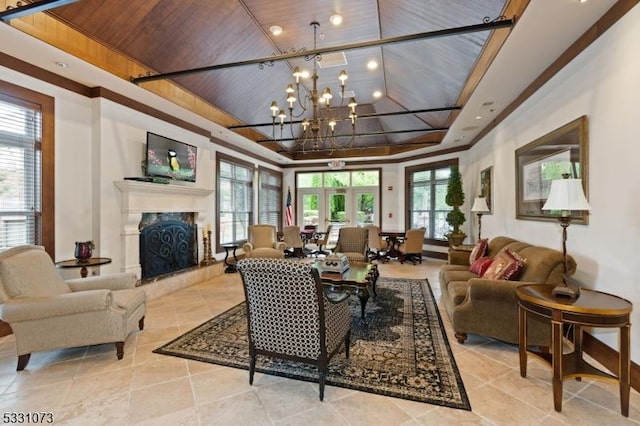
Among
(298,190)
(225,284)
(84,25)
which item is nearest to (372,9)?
(84,25)

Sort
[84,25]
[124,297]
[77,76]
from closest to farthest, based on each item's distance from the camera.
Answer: [124,297], [84,25], [77,76]

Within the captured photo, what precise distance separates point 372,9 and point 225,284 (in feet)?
16.3

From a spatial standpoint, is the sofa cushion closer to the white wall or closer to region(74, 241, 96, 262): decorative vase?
region(74, 241, 96, 262): decorative vase

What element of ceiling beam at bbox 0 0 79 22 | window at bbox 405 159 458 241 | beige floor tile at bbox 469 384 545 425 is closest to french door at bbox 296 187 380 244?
window at bbox 405 159 458 241

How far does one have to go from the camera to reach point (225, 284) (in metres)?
5.82

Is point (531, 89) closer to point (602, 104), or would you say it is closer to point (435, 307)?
point (602, 104)

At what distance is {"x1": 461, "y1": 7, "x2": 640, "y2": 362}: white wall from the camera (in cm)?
242

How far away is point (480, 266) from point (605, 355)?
162 centimetres

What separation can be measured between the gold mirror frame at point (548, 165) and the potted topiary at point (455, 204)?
258 cm

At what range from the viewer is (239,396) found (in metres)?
2.35

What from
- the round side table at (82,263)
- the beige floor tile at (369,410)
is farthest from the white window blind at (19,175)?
the beige floor tile at (369,410)

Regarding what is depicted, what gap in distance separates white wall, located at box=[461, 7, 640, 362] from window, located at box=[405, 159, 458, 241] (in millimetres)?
4793

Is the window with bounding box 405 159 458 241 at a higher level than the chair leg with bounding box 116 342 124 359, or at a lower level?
higher

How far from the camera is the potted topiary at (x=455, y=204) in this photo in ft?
23.6
